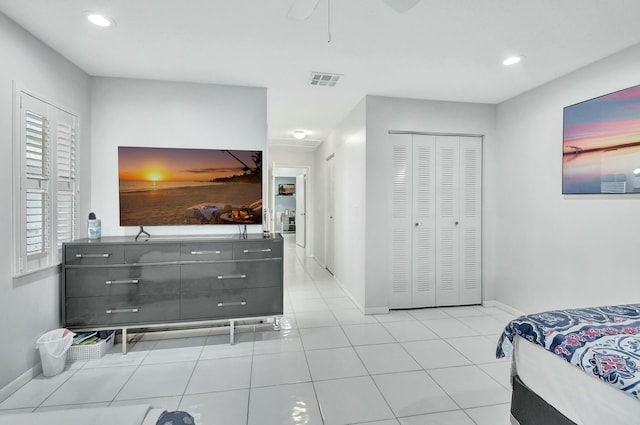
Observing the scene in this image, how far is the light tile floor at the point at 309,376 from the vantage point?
6.75 ft

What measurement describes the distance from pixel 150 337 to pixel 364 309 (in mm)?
2290

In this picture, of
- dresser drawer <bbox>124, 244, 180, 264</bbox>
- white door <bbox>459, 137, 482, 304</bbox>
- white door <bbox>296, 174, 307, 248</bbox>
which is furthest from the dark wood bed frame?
white door <bbox>296, 174, 307, 248</bbox>

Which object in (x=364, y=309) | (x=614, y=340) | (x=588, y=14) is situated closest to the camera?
(x=614, y=340)

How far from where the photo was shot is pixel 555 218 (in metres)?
3.30

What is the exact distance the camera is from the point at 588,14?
7.18 feet

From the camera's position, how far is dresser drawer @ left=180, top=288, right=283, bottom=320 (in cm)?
291

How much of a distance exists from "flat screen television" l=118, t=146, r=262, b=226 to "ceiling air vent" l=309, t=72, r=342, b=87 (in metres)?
0.96

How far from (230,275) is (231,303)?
26 centimetres

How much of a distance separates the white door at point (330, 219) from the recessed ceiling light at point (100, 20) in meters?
3.80

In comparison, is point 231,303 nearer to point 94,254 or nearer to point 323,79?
point 94,254

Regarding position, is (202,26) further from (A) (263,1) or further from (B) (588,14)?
(B) (588,14)

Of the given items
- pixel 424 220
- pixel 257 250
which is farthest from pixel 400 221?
pixel 257 250

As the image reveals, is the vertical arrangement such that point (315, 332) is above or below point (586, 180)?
below

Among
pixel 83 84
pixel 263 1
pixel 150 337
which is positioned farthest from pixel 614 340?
pixel 83 84
